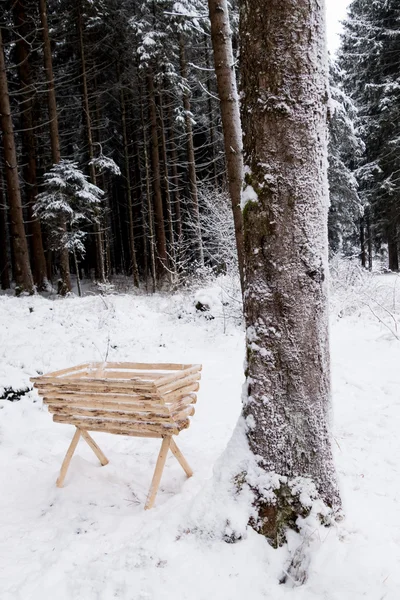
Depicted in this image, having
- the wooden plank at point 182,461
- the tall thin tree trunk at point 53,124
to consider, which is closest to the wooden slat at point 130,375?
the wooden plank at point 182,461

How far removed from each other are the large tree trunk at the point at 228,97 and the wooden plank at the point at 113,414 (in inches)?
134

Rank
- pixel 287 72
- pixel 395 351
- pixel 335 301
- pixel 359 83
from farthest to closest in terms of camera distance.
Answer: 1. pixel 359 83
2. pixel 335 301
3. pixel 395 351
4. pixel 287 72

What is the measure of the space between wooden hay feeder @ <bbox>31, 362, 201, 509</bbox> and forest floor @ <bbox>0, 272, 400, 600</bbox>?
1.35 ft

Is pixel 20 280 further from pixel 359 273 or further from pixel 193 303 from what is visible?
pixel 359 273

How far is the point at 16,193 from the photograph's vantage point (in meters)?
11.3

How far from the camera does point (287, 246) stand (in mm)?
2439

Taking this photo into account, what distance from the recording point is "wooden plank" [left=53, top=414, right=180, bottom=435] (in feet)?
10.5

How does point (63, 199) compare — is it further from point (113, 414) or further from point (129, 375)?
point (113, 414)

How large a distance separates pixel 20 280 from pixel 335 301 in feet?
28.4

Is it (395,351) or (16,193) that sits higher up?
(16,193)

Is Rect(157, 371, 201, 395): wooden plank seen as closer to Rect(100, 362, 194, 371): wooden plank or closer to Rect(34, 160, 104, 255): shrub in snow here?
Rect(100, 362, 194, 371): wooden plank

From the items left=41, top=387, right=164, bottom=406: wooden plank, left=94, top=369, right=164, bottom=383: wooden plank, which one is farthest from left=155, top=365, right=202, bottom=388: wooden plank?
left=94, top=369, right=164, bottom=383: wooden plank

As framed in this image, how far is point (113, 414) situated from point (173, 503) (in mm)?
870

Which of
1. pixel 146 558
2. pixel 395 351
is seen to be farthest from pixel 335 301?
pixel 146 558
